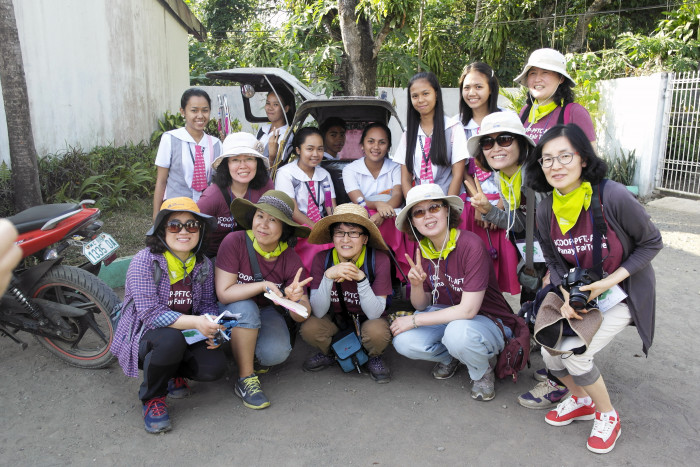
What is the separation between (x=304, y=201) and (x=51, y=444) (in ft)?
7.80

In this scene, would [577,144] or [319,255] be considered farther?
[319,255]

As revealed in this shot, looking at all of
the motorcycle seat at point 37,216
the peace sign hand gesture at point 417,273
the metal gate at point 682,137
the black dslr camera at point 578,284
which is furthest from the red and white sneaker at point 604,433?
the metal gate at point 682,137

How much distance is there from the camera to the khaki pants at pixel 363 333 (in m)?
3.49

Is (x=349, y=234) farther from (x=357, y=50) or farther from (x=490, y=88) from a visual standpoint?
(x=357, y=50)

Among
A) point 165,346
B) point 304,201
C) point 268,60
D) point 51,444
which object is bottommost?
point 51,444

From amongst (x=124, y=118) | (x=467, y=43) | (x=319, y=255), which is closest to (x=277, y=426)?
(x=319, y=255)

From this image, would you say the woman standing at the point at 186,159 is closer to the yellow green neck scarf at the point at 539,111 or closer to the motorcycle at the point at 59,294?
the motorcycle at the point at 59,294

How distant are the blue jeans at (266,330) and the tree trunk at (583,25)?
13.9m

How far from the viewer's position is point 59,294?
366 centimetres

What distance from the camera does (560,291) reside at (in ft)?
9.62

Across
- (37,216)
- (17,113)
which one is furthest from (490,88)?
(17,113)

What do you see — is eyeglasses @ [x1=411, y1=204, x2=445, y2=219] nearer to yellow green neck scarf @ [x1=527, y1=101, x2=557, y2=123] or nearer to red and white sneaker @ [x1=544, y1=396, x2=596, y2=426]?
yellow green neck scarf @ [x1=527, y1=101, x2=557, y2=123]

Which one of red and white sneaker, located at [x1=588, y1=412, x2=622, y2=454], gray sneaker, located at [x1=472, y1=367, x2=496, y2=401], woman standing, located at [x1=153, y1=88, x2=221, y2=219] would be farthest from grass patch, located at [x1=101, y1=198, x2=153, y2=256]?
red and white sneaker, located at [x1=588, y1=412, x2=622, y2=454]

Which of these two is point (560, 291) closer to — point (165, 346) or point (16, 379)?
point (165, 346)
